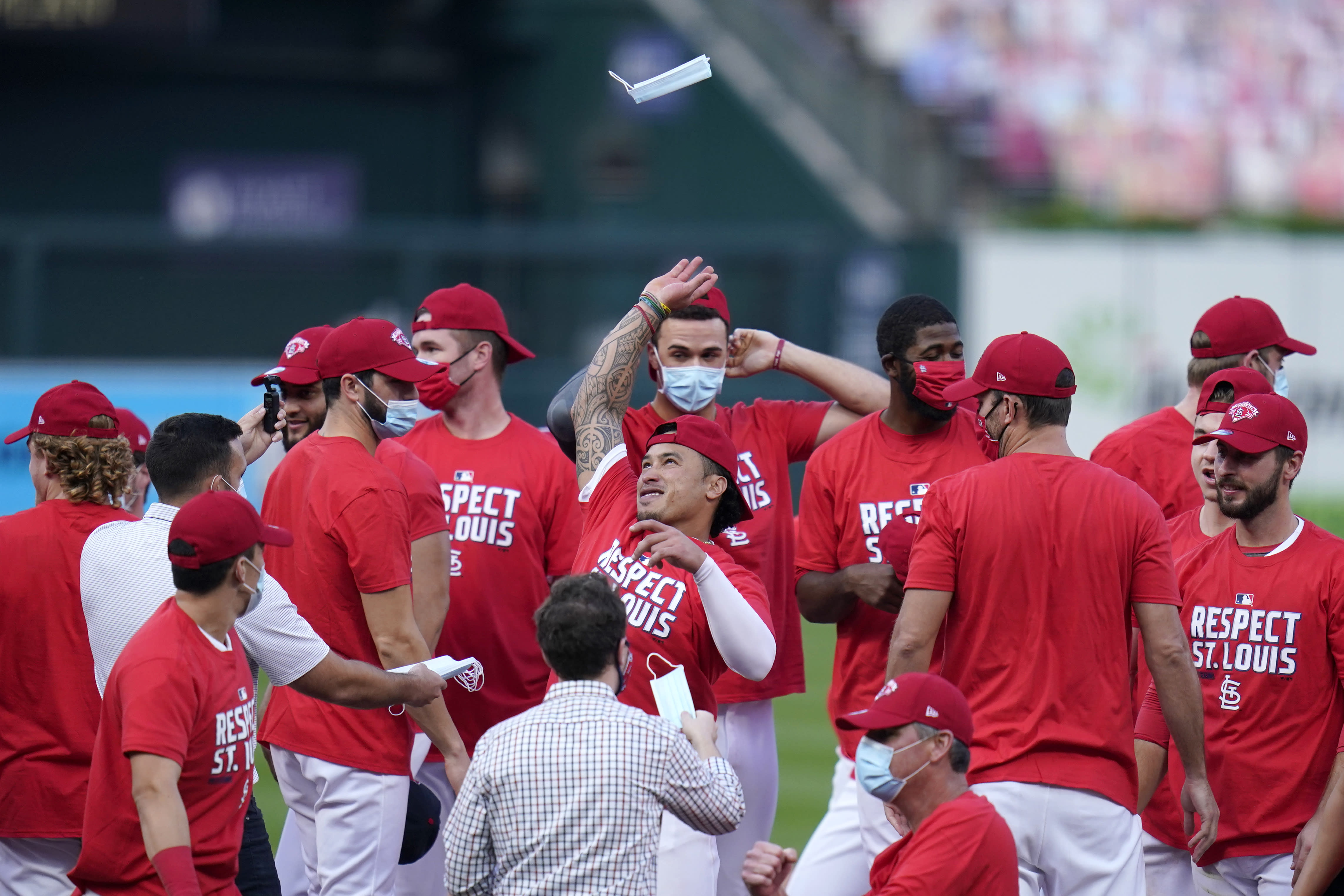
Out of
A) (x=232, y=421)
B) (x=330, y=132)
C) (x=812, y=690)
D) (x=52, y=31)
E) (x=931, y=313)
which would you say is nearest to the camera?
(x=232, y=421)

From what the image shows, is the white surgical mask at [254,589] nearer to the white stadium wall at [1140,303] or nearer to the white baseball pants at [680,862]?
the white baseball pants at [680,862]

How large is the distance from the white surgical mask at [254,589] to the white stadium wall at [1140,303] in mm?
12725

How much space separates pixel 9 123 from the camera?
1791 centimetres

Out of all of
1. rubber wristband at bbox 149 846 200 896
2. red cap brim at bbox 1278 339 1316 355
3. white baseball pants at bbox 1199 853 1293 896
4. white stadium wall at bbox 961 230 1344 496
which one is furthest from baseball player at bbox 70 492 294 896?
white stadium wall at bbox 961 230 1344 496

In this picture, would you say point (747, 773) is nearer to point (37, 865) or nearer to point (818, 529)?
point (818, 529)

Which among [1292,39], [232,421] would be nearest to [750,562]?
Answer: [232,421]

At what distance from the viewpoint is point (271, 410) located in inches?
221

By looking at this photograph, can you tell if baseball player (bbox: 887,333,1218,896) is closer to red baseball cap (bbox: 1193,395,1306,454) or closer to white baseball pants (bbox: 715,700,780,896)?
red baseball cap (bbox: 1193,395,1306,454)

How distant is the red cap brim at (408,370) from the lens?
495 cm

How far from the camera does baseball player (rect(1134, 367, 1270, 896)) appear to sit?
5.07m

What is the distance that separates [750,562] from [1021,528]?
1.50 m

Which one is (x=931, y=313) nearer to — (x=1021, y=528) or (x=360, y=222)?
(x=1021, y=528)

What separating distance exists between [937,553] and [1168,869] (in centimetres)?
166

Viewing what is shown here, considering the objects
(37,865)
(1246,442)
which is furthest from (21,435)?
(1246,442)
